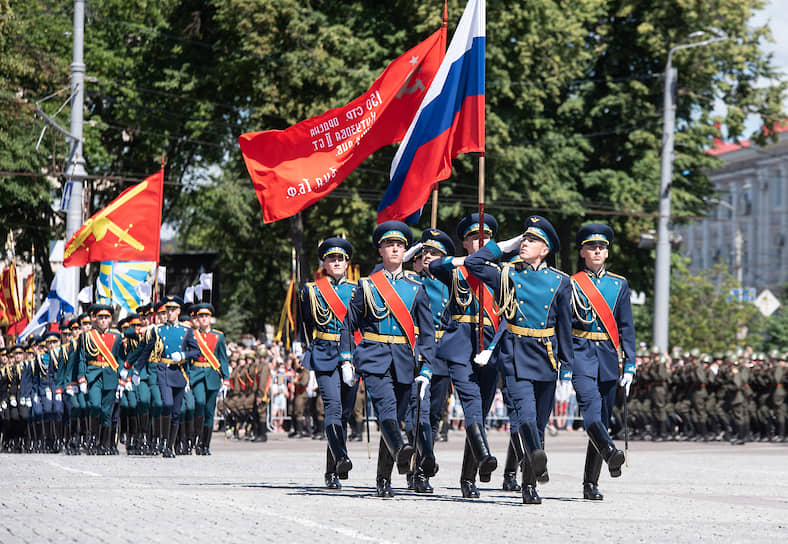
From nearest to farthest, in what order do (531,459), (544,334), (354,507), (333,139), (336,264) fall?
(354,507)
(531,459)
(544,334)
(336,264)
(333,139)

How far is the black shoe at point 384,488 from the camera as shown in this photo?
11305 mm

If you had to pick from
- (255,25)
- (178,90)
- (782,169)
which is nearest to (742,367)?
(255,25)

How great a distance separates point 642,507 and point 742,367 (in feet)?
65.1

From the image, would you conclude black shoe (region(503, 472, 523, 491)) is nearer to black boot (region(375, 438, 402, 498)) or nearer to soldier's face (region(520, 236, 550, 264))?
black boot (region(375, 438, 402, 498))

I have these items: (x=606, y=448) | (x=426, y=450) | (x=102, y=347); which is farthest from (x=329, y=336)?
(x=102, y=347)

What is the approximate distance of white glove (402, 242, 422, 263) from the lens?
38.5ft

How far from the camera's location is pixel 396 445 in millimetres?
10969

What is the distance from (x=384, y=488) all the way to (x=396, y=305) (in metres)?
1.34

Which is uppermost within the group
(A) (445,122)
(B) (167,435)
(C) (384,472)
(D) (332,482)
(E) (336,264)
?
(A) (445,122)

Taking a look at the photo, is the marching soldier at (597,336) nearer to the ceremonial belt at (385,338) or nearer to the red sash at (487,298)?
the red sash at (487,298)

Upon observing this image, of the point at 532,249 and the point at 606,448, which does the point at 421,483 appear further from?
the point at 532,249

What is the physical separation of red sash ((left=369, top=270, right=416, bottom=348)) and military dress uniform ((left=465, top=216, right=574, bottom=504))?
0.74 meters

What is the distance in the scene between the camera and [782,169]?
92.9 metres

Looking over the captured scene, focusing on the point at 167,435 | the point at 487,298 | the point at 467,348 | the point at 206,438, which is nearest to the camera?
the point at 467,348
